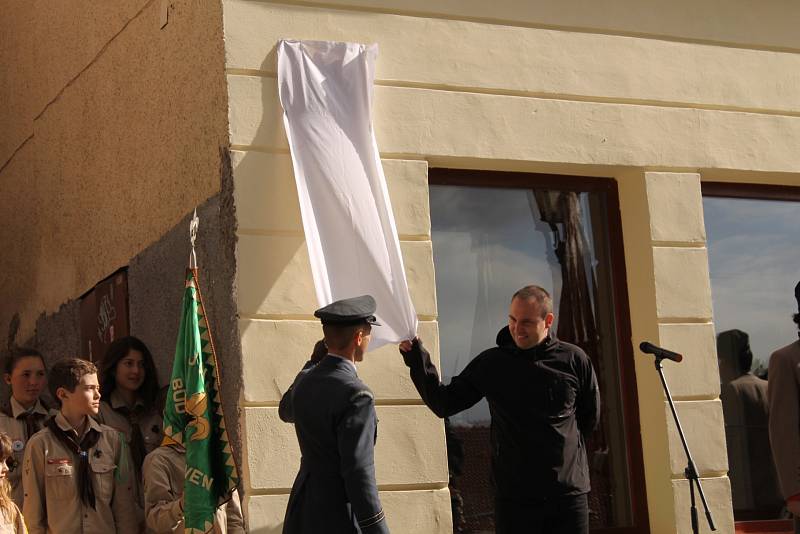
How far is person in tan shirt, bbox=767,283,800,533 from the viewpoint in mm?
6379

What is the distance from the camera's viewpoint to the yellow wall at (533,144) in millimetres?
6520

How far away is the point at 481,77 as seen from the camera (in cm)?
724

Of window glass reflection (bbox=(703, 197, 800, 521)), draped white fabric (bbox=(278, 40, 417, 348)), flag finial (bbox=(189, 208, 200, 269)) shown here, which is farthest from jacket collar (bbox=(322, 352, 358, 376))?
window glass reflection (bbox=(703, 197, 800, 521))

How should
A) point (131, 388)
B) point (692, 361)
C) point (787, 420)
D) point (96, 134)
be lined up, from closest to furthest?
point (787, 420) < point (131, 388) < point (692, 361) < point (96, 134)

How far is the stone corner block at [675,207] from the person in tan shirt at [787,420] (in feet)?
3.88

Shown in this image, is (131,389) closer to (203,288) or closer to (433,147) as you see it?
(203,288)

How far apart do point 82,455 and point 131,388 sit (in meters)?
0.74

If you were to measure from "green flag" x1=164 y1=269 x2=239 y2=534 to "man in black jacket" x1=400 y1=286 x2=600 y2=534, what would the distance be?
982 millimetres

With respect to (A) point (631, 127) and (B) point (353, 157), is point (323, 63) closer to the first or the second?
(B) point (353, 157)

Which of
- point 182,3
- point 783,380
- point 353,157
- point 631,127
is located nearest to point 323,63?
point 353,157

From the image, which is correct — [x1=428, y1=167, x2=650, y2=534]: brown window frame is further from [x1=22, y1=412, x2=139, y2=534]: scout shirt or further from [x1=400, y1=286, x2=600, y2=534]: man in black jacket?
[x1=22, y1=412, x2=139, y2=534]: scout shirt

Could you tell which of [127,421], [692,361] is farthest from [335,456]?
[692,361]

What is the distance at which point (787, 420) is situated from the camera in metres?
6.46

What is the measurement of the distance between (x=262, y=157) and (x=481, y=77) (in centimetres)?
142
